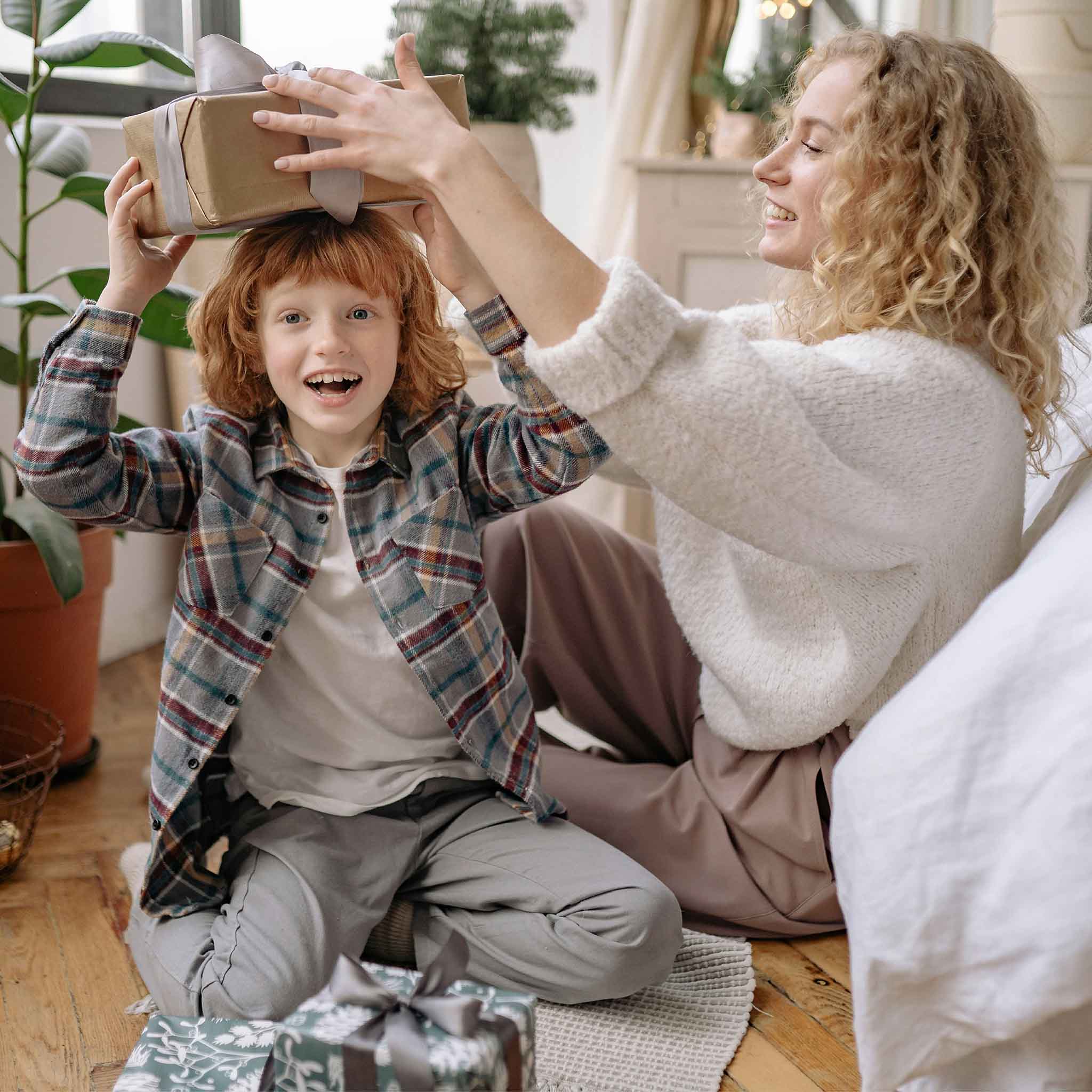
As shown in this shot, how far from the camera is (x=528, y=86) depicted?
2.16 metres

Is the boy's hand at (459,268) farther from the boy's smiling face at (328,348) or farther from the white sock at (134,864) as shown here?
the white sock at (134,864)

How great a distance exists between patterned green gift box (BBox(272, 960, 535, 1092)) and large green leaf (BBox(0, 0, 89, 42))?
1.23 meters

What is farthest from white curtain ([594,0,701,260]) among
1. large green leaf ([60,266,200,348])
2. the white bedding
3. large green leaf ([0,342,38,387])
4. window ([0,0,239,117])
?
the white bedding

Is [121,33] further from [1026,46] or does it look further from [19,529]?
[1026,46]

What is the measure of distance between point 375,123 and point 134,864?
97 cm

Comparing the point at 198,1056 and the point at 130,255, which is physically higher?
the point at 130,255

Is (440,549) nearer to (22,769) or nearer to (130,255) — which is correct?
(130,255)

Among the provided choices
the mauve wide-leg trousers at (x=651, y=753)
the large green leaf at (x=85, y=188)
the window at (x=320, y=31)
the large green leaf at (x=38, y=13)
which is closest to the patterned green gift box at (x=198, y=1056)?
the mauve wide-leg trousers at (x=651, y=753)

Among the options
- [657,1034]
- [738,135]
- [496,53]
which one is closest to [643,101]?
[738,135]

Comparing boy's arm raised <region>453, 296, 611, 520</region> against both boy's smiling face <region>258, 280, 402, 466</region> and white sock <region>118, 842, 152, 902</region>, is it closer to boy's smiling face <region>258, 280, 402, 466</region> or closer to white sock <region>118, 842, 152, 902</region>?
boy's smiling face <region>258, 280, 402, 466</region>

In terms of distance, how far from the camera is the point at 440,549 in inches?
46.9

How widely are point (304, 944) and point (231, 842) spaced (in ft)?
0.58

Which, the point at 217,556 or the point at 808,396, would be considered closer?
the point at 808,396

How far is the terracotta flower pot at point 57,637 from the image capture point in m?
1.62
